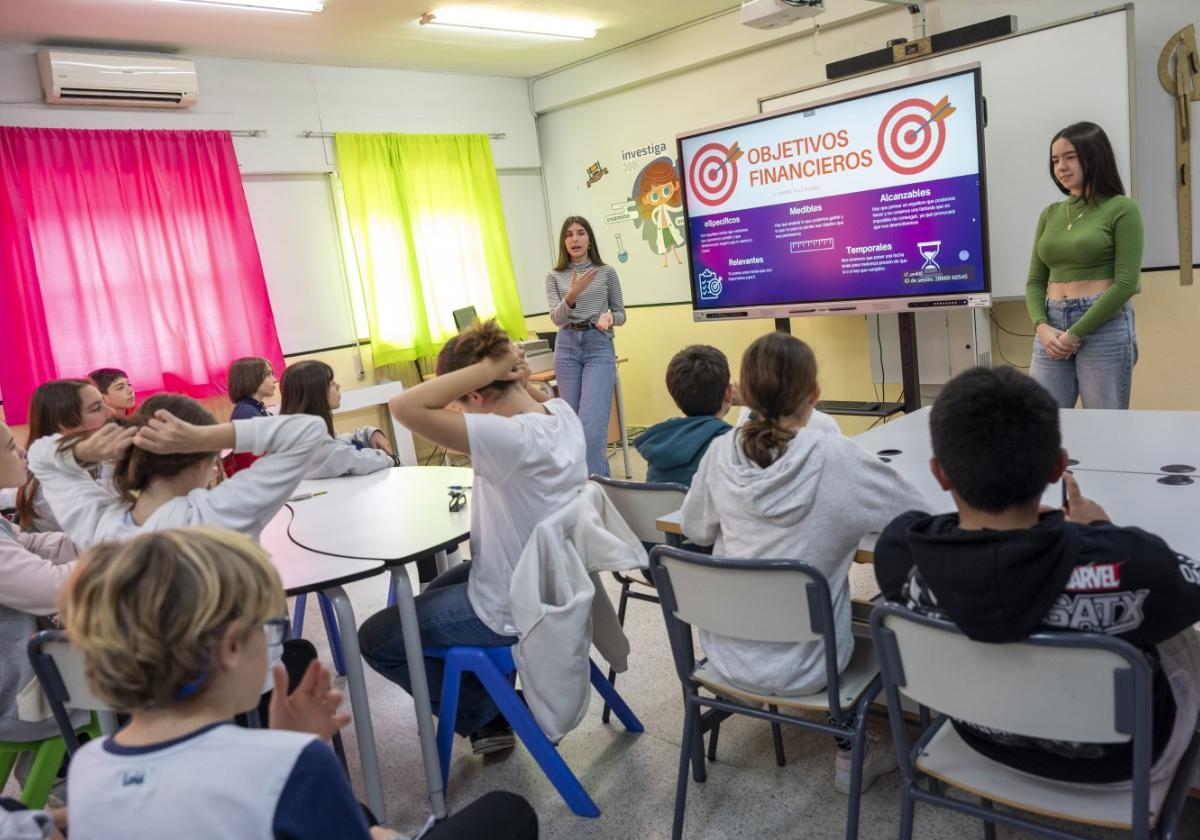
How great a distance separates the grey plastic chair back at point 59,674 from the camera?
1.75 metres

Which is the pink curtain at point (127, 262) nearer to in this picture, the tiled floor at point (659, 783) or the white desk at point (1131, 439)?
the tiled floor at point (659, 783)

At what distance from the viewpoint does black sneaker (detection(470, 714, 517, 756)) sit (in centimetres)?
250

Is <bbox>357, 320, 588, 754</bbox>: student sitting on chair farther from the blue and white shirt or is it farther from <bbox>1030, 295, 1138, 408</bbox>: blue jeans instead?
<bbox>1030, 295, 1138, 408</bbox>: blue jeans

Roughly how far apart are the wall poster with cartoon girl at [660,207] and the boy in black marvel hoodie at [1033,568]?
4.95m

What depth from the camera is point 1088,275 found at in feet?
11.1

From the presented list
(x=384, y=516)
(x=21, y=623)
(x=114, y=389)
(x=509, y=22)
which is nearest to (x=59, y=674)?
(x=21, y=623)

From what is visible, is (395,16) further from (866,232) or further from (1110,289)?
(1110,289)

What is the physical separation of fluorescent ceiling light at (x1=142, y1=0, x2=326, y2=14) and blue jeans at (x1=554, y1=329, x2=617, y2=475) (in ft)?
7.00

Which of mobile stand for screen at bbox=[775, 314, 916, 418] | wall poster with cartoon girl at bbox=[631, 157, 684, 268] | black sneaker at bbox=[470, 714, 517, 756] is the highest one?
wall poster with cartoon girl at bbox=[631, 157, 684, 268]

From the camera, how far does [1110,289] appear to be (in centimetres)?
327

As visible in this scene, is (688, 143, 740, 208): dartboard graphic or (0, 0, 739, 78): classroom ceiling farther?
(688, 143, 740, 208): dartboard graphic

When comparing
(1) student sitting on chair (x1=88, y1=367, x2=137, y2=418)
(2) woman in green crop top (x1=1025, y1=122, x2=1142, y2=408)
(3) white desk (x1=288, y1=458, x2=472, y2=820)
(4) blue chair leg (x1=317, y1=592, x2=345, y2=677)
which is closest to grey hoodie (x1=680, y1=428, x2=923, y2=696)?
(3) white desk (x1=288, y1=458, x2=472, y2=820)

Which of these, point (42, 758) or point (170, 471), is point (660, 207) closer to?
point (170, 471)

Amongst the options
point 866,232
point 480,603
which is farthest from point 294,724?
point 866,232
